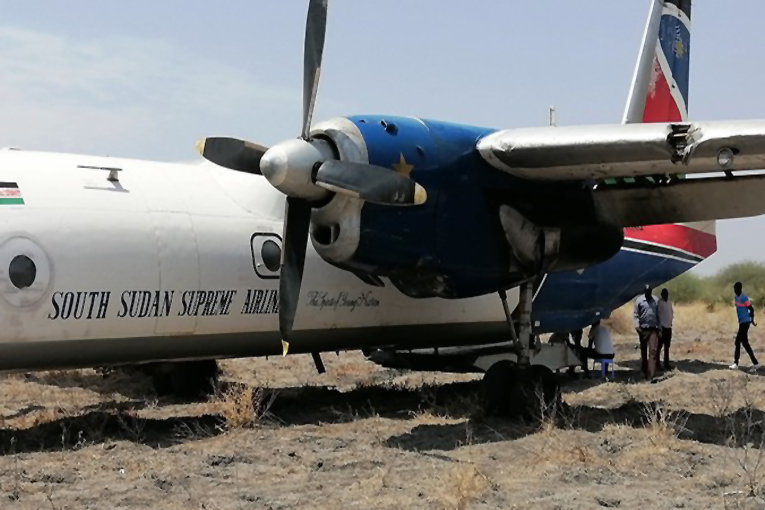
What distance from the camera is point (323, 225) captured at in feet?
30.9

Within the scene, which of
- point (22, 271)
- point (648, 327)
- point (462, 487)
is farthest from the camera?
point (648, 327)

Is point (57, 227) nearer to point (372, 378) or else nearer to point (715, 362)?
point (372, 378)

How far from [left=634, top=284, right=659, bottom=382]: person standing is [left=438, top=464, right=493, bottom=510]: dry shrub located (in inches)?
329

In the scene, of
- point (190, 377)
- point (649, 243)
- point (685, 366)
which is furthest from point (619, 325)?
point (190, 377)

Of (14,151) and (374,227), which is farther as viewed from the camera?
(14,151)

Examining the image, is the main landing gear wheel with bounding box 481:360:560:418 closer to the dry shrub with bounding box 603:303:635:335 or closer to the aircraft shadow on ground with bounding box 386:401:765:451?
the aircraft shadow on ground with bounding box 386:401:765:451

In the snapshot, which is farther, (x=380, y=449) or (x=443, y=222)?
(x=443, y=222)

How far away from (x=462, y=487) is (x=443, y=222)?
3498 millimetres

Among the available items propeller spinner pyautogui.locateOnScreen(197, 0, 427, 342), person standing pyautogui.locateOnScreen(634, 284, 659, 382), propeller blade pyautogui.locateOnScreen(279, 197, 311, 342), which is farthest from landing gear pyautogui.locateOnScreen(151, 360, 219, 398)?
person standing pyautogui.locateOnScreen(634, 284, 659, 382)

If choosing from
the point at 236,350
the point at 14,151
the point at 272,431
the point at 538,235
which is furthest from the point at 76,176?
the point at 538,235

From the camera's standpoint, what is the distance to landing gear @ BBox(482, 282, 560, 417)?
10.6 m

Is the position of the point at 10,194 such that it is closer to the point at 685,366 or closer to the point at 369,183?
the point at 369,183

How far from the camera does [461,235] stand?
985 cm

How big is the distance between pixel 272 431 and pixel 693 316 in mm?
34399
